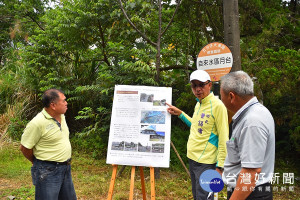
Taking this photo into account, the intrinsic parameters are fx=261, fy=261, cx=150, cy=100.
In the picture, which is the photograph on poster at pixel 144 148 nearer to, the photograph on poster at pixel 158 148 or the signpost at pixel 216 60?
the photograph on poster at pixel 158 148

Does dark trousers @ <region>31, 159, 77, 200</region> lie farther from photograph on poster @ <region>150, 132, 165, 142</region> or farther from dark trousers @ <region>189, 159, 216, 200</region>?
dark trousers @ <region>189, 159, 216, 200</region>

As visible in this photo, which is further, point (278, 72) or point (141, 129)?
point (278, 72)

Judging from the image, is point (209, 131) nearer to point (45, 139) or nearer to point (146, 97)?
point (146, 97)

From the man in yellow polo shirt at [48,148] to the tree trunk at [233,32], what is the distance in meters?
2.69

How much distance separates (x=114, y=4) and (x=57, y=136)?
14.1ft

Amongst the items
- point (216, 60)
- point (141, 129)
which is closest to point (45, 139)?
point (141, 129)

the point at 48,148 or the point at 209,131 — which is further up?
the point at 209,131

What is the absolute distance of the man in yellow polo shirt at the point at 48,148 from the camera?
106 inches

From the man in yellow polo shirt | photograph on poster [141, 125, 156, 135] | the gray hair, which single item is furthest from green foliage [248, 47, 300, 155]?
the man in yellow polo shirt

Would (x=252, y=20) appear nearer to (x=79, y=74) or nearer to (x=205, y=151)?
(x=205, y=151)

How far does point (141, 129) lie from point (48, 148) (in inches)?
48.6

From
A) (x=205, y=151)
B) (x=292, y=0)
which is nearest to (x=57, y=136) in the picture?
(x=205, y=151)

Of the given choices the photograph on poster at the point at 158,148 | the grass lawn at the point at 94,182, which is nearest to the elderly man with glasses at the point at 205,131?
the photograph on poster at the point at 158,148

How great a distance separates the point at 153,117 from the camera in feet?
11.6
